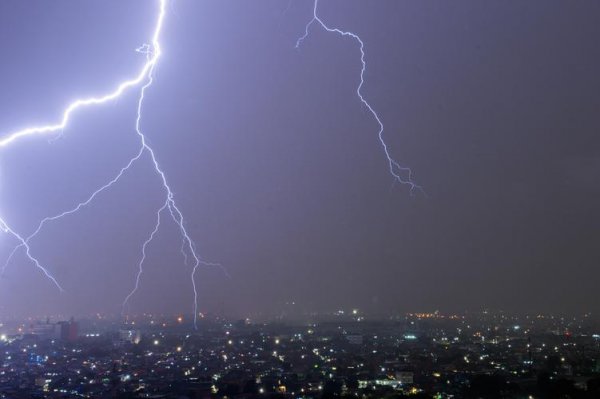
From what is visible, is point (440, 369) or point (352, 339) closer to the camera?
point (440, 369)

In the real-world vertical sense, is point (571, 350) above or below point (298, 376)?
above

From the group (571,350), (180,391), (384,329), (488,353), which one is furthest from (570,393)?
(384,329)

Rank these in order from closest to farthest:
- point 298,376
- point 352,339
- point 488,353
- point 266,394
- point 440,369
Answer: point 266,394, point 298,376, point 440,369, point 488,353, point 352,339

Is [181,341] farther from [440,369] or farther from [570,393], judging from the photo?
[570,393]

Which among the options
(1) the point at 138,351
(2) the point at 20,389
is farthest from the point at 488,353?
(2) the point at 20,389

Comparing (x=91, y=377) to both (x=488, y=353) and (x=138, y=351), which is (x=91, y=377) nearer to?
(x=138, y=351)

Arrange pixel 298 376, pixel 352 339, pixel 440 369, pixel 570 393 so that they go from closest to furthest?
pixel 570 393 → pixel 298 376 → pixel 440 369 → pixel 352 339

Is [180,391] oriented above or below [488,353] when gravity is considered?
below

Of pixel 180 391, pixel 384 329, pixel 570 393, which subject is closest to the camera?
pixel 570 393

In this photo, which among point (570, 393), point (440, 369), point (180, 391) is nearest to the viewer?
point (570, 393)
